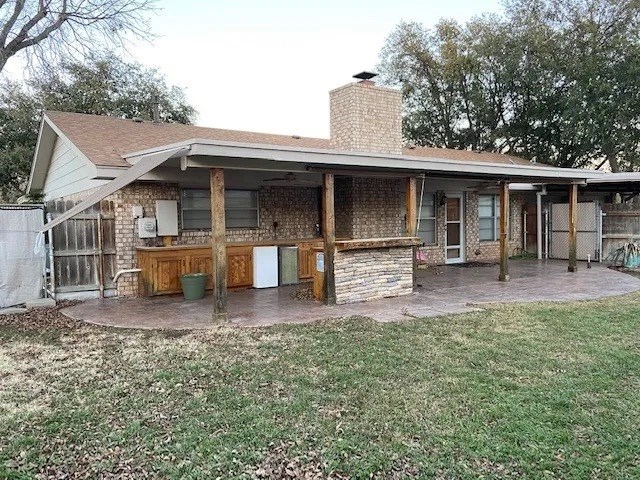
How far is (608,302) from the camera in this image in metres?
7.57

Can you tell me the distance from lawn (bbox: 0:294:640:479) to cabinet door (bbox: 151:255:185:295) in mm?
2739

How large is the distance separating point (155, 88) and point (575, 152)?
19262mm

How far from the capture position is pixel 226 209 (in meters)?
9.98

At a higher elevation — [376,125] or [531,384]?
[376,125]

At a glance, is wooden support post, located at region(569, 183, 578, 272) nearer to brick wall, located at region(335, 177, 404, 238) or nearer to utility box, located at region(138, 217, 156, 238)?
brick wall, located at region(335, 177, 404, 238)

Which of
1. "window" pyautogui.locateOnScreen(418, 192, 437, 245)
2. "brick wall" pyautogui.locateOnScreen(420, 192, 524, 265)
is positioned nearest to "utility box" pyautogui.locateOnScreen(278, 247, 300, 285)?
"brick wall" pyautogui.locateOnScreen(420, 192, 524, 265)

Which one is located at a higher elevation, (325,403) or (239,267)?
(239,267)

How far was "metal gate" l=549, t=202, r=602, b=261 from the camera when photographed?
13.8 metres

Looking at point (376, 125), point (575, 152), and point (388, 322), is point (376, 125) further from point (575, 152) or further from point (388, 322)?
point (575, 152)

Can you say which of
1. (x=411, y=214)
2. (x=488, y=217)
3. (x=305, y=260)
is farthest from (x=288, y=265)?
(x=488, y=217)

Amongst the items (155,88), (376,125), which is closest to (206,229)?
(376,125)

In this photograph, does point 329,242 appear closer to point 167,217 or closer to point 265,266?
point 265,266

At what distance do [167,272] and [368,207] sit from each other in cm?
464

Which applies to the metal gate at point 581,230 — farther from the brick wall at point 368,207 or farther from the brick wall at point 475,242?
the brick wall at point 368,207
